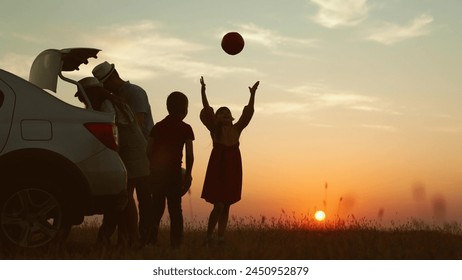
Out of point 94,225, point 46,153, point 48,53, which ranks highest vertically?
point 48,53

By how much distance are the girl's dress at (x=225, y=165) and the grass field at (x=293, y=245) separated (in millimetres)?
635

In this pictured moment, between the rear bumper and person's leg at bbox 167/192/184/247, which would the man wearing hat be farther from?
the rear bumper

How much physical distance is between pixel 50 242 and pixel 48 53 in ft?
6.89

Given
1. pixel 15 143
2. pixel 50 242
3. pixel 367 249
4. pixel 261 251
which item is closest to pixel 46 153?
pixel 15 143

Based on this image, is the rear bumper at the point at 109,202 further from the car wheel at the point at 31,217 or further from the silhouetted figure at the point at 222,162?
the silhouetted figure at the point at 222,162

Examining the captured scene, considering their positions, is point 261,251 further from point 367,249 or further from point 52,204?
point 52,204

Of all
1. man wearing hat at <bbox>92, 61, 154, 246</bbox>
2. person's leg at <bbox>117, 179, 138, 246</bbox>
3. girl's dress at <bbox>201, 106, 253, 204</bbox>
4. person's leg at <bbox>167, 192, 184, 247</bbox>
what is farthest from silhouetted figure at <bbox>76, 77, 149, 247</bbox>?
girl's dress at <bbox>201, 106, 253, 204</bbox>

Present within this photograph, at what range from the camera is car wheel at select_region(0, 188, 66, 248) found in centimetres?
788

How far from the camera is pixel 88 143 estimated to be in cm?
794

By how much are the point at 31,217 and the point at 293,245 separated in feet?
11.4

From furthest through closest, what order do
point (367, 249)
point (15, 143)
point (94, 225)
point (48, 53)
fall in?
point (94, 225) → point (367, 249) → point (48, 53) → point (15, 143)

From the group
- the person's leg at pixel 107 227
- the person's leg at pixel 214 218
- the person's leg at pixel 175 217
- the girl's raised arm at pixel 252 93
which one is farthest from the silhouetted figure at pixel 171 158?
the girl's raised arm at pixel 252 93

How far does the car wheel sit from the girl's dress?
2.26 metres

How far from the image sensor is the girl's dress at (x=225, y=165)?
9.66 meters
